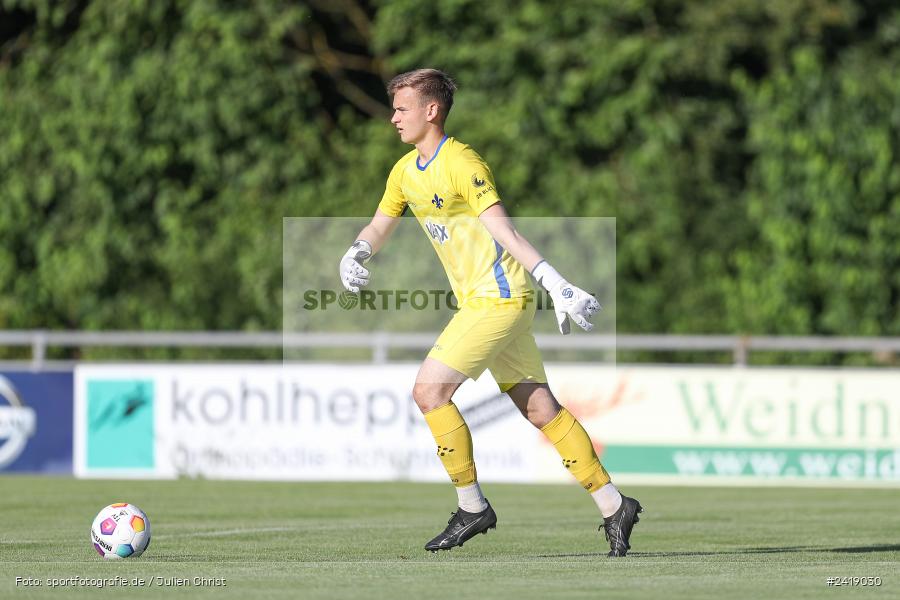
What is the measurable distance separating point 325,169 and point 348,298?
403 centimetres

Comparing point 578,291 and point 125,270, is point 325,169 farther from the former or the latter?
point 578,291

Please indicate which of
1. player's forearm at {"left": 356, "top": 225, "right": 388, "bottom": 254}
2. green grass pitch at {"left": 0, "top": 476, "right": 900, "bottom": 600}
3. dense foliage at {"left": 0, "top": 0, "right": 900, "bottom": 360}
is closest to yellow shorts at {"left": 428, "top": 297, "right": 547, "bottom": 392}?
player's forearm at {"left": 356, "top": 225, "right": 388, "bottom": 254}

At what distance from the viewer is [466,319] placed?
768 cm

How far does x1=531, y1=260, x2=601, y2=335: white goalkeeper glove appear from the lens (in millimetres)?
7164

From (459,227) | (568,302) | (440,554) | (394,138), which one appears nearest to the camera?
(568,302)

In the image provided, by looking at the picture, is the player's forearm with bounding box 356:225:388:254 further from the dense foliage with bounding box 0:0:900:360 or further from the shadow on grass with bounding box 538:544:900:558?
the dense foliage with bounding box 0:0:900:360

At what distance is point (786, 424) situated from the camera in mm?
14391

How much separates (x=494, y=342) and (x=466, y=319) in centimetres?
18

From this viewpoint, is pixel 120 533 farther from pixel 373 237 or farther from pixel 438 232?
pixel 438 232

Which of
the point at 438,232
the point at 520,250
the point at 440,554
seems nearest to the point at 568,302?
the point at 520,250

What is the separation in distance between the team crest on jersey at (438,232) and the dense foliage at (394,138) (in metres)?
12.3

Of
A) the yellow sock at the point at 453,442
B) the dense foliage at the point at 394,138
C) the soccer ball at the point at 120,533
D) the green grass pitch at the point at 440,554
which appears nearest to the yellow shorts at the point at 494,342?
the yellow sock at the point at 453,442

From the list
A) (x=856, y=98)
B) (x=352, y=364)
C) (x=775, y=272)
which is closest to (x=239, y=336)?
(x=352, y=364)

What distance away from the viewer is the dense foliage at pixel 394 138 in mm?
20219
